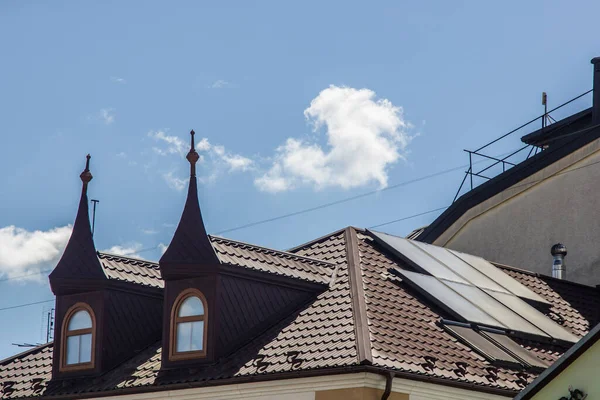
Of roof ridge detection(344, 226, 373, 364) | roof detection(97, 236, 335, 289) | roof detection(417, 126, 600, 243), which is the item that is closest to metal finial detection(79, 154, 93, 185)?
roof detection(97, 236, 335, 289)

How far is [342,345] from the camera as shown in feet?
60.6

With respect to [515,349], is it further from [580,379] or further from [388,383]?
[580,379]

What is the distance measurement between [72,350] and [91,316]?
2.34 feet

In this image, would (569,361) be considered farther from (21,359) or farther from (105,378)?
(21,359)

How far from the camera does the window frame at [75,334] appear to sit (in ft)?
71.8

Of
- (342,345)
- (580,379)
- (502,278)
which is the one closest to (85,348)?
(342,345)

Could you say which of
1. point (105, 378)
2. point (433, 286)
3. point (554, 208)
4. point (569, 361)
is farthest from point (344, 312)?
point (554, 208)

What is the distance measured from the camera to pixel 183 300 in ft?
68.8

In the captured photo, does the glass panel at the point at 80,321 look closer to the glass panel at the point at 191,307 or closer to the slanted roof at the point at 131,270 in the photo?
the slanted roof at the point at 131,270

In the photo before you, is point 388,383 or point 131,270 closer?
point 388,383

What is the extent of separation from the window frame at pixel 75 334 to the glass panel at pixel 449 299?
5.71m

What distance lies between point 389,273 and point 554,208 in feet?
26.6

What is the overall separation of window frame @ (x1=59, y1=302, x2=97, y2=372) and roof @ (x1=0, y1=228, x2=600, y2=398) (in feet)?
1.16

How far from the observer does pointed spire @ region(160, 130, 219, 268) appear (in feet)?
67.9
